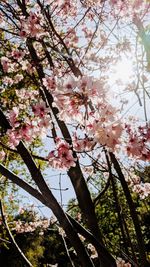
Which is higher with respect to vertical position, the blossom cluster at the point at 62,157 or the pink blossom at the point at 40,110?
the pink blossom at the point at 40,110

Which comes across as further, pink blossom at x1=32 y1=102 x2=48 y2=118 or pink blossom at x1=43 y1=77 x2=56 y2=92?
pink blossom at x1=43 y1=77 x2=56 y2=92

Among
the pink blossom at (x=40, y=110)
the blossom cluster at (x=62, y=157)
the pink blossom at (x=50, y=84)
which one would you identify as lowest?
the blossom cluster at (x=62, y=157)

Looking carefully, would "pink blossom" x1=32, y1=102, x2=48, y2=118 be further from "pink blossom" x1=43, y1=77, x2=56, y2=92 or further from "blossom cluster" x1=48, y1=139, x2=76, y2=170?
"pink blossom" x1=43, y1=77, x2=56, y2=92

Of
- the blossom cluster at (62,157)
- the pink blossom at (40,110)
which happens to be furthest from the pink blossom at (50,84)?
the blossom cluster at (62,157)

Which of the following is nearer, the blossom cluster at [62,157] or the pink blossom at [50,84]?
the blossom cluster at [62,157]

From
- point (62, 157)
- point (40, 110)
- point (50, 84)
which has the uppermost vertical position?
point (50, 84)

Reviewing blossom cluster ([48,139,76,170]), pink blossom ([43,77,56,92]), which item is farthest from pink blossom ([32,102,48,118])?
pink blossom ([43,77,56,92])

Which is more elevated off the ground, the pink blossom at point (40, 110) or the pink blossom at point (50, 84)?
the pink blossom at point (50, 84)

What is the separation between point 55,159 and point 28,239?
Answer: 2969 cm

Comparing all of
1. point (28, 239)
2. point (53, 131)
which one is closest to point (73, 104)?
point (53, 131)

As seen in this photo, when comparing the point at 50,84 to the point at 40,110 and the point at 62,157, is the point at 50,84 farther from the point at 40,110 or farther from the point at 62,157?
the point at 62,157

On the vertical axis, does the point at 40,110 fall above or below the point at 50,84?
below

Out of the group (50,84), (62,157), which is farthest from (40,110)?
(50,84)

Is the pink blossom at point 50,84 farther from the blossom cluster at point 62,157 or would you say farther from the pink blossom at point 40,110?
the blossom cluster at point 62,157
